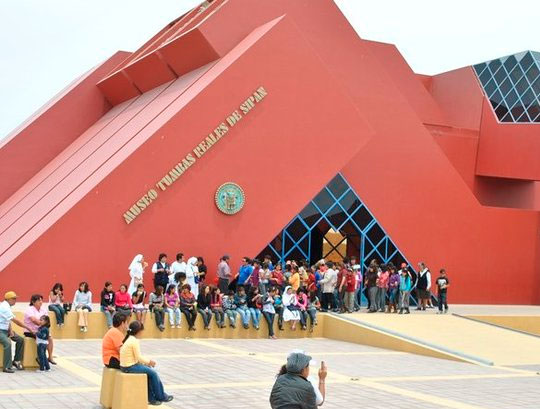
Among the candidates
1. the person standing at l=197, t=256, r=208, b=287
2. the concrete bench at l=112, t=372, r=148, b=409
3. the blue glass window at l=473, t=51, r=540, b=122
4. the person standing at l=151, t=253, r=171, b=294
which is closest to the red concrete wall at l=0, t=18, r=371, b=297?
the person standing at l=197, t=256, r=208, b=287

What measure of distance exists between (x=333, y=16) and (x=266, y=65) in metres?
4.76

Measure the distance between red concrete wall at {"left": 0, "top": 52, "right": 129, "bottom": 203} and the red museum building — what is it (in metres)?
0.04

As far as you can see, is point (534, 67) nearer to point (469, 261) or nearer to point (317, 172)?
point (469, 261)

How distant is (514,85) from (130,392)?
24.3m

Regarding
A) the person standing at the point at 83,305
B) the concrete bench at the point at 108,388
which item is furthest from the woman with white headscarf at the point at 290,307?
the concrete bench at the point at 108,388

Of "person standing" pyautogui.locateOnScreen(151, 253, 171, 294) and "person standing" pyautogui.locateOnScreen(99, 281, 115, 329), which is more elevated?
"person standing" pyautogui.locateOnScreen(151, 253, 171, 294)

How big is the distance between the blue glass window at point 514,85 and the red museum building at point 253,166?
0.80 metres

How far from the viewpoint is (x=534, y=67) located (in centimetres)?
2906

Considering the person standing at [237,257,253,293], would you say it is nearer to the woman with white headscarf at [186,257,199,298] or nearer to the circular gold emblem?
the woman with white headscarf at [186,257,199,298]

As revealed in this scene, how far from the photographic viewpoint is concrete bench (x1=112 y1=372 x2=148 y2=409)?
328 inches

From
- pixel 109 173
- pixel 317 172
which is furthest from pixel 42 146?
pixel 317 172

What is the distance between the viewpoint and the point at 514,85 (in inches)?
1156

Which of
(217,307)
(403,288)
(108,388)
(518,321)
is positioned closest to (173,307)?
(217,307)

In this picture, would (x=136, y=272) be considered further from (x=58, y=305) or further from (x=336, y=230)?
(x=336, y=230)
